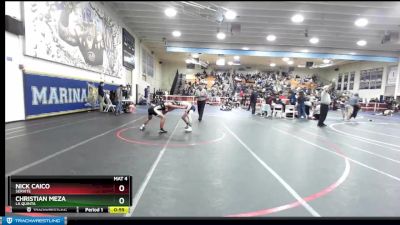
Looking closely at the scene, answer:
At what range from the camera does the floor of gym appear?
6.07 feet

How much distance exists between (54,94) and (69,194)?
768cm

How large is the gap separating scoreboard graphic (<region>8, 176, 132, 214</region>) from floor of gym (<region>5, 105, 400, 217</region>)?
2.52ft

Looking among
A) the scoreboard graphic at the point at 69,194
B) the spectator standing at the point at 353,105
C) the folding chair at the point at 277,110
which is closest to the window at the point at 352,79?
the spectator standing at the point at 353,105

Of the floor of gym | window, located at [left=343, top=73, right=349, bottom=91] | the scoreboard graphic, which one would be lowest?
the floor of gym

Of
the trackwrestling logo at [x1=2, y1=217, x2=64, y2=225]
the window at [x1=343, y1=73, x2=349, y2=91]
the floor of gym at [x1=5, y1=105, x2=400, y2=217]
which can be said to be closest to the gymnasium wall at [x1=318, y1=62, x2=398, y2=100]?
the window at [x1=343, y1=73, x2=349, y2=91]

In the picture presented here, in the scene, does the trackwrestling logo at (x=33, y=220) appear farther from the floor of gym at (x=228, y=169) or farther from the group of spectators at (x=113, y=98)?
the group of spectators at (x=113, y=98)

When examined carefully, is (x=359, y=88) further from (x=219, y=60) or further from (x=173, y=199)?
(x=173, y=199)

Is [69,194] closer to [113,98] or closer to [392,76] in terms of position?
[113,98]

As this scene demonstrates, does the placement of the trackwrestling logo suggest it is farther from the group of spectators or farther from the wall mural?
the group of spectators

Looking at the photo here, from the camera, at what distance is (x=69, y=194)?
862mm

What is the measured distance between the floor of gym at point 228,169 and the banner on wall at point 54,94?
207cm

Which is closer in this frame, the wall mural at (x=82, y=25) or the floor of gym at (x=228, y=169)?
the wall mural at (x=82, y=25)

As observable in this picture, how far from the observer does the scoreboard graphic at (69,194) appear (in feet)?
2.77

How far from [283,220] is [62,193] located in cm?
82
